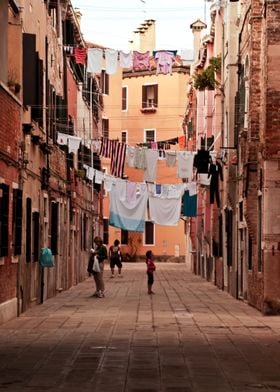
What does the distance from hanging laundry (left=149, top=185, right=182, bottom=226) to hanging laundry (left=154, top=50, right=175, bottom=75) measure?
18.7 metres

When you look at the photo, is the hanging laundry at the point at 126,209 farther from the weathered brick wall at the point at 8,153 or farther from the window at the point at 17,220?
the weathered brick wall at the point at 8,153

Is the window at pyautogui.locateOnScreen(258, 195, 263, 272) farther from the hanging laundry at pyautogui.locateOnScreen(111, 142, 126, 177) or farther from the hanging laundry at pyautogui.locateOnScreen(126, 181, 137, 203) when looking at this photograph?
the hanging laundry at pyautogui.locateOnScreen(126, 181, 137, 203)

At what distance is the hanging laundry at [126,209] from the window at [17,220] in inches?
1071

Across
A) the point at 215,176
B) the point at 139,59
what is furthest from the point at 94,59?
the point at 215,176

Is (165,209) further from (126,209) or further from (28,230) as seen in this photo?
(28,230)

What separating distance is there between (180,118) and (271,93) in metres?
57.1

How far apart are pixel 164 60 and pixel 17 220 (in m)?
12.5

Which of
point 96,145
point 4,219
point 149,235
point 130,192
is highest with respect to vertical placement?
point 96,145

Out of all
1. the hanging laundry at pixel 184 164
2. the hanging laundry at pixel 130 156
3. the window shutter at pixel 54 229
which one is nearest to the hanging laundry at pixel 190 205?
the hanging laundry at pixel 184 164

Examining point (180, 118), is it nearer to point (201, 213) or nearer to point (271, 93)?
point (201, 213)

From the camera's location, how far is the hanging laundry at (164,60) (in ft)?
115

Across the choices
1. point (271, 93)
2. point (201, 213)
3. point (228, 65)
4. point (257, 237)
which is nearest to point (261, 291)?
point (257, 237)

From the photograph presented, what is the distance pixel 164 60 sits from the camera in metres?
35.3

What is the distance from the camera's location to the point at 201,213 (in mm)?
55469
